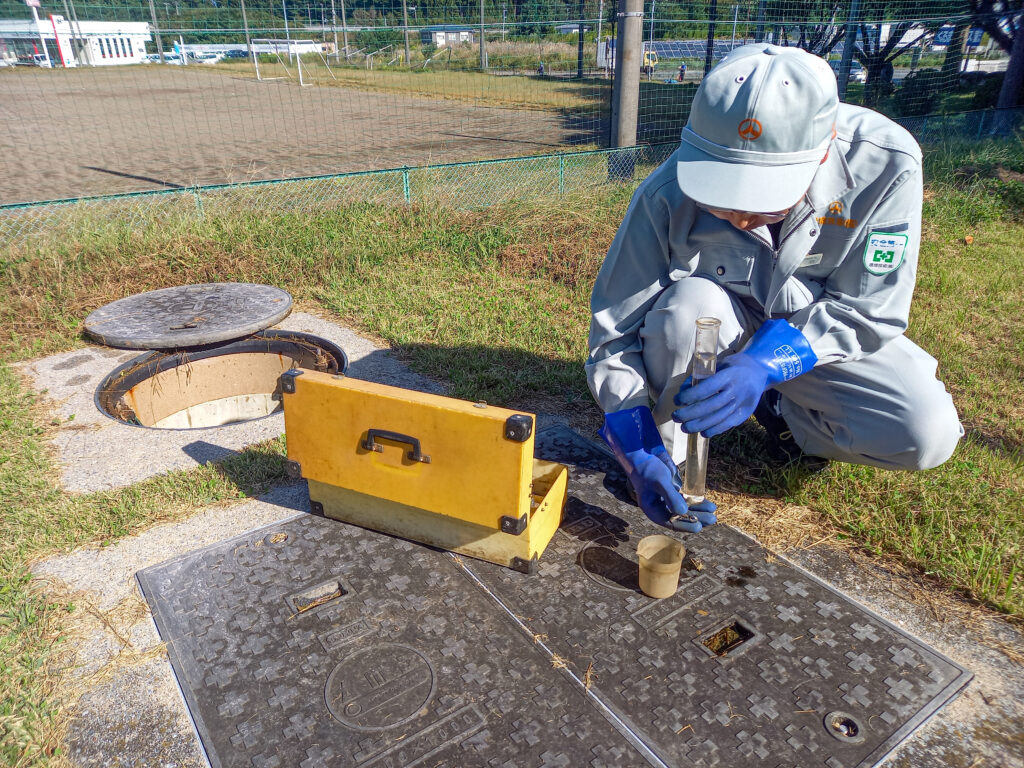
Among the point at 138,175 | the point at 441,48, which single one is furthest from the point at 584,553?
the point at 441,48

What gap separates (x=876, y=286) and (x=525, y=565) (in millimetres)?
1278

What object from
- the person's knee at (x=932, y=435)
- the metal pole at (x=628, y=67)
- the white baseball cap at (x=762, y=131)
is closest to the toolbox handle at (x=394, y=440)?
the white baseball cap at (x=762, y=131)

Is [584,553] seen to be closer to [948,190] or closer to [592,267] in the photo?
[592,267]

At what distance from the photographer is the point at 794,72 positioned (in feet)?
5.30

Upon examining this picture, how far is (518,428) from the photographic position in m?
1.71

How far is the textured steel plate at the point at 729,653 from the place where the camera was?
1.48 m

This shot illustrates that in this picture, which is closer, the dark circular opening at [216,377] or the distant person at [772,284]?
the distant person at [772,284]

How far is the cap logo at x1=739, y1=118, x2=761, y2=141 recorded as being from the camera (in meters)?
1.60

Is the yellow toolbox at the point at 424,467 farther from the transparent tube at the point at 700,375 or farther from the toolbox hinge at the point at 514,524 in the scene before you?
the transparent tube at the point at 700,375

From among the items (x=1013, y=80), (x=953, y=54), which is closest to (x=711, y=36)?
(x=1013, y=80)

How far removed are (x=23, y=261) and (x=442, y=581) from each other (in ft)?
11.3

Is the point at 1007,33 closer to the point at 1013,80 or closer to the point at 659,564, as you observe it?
the point at 1013,80

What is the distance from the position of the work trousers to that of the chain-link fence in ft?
11.1

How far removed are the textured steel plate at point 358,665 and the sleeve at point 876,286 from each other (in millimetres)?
1196
